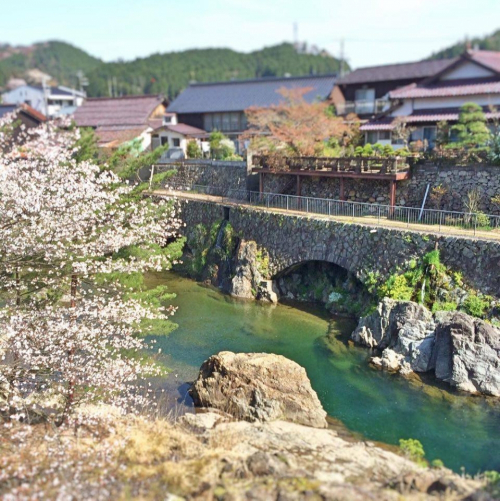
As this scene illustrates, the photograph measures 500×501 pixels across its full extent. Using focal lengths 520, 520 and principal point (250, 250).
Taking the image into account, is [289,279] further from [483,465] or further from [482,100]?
[482,100]

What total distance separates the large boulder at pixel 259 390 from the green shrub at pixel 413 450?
8.01 ft

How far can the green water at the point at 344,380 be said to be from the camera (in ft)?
46.9

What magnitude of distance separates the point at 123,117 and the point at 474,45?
6553 cm

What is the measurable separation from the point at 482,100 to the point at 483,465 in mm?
24930

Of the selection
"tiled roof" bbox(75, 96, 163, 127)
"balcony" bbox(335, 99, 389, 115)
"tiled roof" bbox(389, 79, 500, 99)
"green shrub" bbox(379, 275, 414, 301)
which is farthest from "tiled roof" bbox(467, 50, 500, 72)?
"tiled roof" bbox(75, 96, 163, 127)

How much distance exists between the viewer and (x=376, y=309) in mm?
19828

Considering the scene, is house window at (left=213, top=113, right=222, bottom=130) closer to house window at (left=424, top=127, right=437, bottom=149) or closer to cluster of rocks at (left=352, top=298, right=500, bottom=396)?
house window at (left=424, top=127, right=437, bottom=149)

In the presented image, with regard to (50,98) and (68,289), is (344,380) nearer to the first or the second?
(68,289)

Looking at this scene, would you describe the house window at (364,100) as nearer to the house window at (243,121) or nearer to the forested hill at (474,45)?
the house window at (243,121)

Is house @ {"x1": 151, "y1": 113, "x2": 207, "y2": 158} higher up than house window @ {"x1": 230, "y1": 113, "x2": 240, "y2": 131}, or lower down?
lower down

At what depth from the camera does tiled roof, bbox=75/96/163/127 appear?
47.8m

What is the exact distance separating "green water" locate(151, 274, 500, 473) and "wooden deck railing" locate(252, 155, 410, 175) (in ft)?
24.7

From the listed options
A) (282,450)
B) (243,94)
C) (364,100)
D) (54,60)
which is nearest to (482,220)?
(282,450)

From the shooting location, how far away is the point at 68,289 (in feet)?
51.6
